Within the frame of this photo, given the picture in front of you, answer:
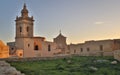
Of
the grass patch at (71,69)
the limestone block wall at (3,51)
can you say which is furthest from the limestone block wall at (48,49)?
the grass patch at (71,69)

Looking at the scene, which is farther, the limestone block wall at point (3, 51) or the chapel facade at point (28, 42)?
the chapel facade at point (28, 42)

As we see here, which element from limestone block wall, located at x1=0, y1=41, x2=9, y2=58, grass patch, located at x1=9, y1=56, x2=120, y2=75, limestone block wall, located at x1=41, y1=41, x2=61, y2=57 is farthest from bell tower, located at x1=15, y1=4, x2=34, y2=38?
grass patch, located at x1=9, y1=56, x2=120, y2=75

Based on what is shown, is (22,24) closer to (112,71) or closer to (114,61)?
(114,61)

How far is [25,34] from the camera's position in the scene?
5953cm

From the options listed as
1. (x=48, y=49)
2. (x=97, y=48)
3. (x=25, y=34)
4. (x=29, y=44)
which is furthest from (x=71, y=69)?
(x=25, y=34)

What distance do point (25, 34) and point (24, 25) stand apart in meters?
1.94

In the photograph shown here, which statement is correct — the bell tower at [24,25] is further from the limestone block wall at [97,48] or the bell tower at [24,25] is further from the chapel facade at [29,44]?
the limestone block wall at [97,48]

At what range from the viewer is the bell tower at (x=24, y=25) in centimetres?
5953

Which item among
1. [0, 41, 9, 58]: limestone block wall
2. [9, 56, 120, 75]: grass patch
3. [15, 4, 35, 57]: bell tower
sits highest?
[15, 4, 35, 57]: bell tower

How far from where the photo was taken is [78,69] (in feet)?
105

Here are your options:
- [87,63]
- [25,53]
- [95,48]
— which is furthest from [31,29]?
[87,63]

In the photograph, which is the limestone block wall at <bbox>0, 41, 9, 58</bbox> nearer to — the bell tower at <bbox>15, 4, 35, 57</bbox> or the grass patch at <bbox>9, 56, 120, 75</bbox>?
the bell tower at <bbox>15, 4, 35, 57</bbox>

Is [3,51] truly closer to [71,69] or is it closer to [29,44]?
[29,44]

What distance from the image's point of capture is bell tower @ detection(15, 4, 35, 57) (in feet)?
189
